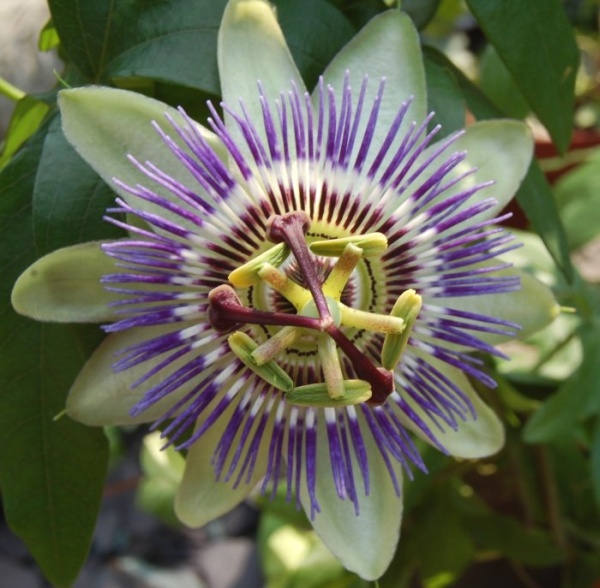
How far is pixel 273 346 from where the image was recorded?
0.69 m

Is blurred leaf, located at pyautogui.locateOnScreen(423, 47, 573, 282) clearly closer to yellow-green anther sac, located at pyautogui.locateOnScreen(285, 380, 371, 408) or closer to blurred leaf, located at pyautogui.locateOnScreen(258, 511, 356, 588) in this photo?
yellow-green anther sac, located at pyautogui.locateOnScreen(285, 380, 371, 408)

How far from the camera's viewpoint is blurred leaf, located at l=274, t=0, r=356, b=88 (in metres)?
0.82

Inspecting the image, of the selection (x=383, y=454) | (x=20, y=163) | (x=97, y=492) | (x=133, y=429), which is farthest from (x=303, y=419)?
(x=133, y=429)

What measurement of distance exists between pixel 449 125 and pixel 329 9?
0.54ft

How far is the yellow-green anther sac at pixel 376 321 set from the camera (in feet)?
2.24

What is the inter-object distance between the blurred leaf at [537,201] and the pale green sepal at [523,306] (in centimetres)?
7

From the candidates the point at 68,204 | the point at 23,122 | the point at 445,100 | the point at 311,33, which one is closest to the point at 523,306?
the point at 445,100

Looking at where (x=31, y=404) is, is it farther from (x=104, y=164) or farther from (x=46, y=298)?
(x=104, y=164)

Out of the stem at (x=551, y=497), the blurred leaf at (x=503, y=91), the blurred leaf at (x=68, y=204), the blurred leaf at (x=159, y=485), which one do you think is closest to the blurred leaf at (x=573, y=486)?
the stem at (x=551, y=497)

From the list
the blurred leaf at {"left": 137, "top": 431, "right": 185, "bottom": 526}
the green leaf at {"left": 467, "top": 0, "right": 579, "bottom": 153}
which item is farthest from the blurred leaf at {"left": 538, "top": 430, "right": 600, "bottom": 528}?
the green leaf at {"left": 467, "top": 0, "right": 579, "bottom": 153}

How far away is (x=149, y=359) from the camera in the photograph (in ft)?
2.48

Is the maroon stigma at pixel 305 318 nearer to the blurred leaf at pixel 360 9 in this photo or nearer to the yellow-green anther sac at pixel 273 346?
the yellow-green anther sac at pixel 273 346

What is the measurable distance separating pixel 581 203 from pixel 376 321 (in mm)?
1020

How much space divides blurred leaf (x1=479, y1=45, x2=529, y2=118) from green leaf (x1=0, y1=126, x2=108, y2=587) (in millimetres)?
814
